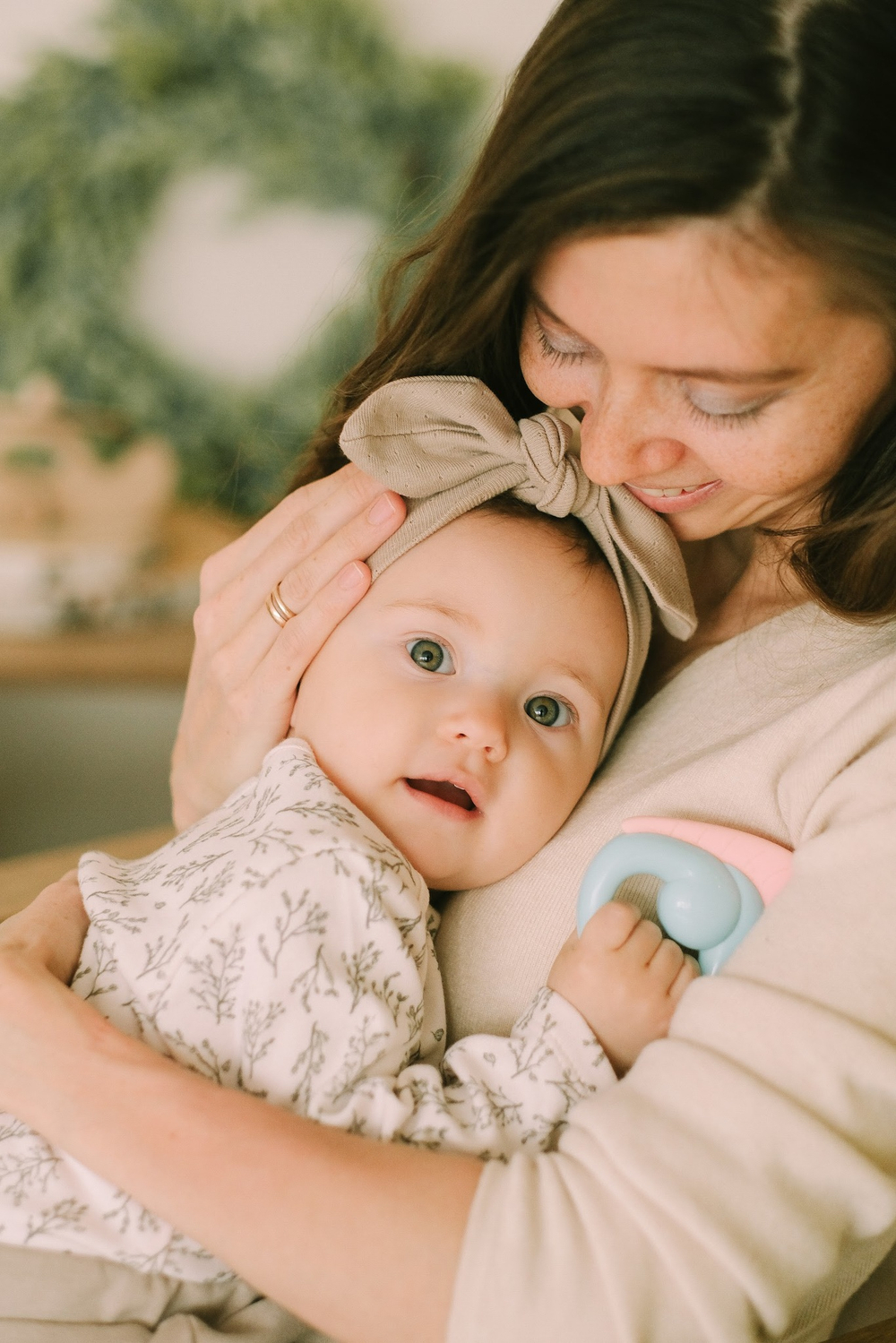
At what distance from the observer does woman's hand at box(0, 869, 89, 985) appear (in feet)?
3.35

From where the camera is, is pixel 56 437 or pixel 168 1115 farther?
pixel 56 437

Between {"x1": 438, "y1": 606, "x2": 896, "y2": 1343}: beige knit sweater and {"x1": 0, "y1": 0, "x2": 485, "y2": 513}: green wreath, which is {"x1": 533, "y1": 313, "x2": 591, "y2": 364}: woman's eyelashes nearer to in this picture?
{"x1": 438, "y1": 606, "x2": 896, "y2": 1343}: beige knit sweater

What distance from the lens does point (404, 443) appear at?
3.87 feet

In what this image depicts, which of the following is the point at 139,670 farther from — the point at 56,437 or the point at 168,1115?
the point at 168,1115

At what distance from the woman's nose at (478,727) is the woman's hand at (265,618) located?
18 cm

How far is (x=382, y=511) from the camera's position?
3.92ft

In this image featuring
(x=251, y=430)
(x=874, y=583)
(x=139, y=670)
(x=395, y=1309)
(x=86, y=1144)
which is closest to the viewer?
(x=395, y=1309)

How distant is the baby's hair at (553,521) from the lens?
47.0 inches

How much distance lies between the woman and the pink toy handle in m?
0.03

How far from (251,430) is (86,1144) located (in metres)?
2.33

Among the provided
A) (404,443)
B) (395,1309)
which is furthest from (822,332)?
(395,1309)

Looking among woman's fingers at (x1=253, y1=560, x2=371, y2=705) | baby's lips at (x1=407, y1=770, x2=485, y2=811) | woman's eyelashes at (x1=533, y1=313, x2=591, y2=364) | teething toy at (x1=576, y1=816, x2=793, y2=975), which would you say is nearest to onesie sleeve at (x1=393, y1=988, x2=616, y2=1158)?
teething toy at (x1=576, y1=816, x2=793, y2=975)

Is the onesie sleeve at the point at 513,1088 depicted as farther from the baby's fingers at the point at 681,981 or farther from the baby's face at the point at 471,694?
the baby's face at the point at 471,694

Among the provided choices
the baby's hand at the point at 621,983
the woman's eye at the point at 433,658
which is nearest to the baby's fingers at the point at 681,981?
the baby's hand at the point at 621,983
